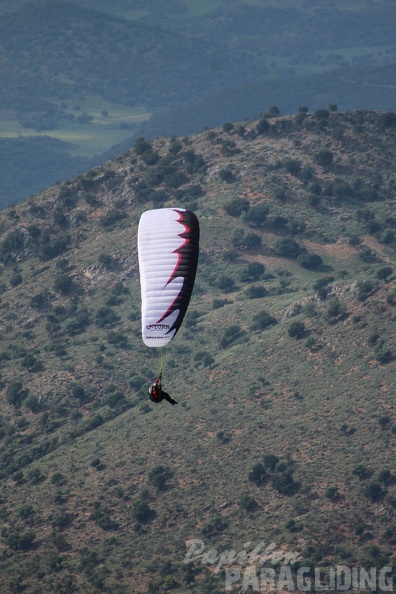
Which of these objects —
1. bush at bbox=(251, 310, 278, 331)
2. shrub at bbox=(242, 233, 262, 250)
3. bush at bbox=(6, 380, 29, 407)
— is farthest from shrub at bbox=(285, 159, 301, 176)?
bush at bbox=(6, 380, 29, 407)

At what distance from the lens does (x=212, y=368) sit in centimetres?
13262

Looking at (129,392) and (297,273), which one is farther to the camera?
(297,273)

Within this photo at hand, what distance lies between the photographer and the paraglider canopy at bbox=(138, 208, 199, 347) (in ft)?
228

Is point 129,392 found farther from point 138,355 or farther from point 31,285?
point 31,285

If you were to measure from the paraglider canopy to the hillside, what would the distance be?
30.6 metres

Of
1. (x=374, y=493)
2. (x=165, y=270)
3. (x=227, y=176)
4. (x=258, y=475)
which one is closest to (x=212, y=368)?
(x=258, y=475)

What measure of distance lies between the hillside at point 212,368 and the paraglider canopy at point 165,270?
3056cm

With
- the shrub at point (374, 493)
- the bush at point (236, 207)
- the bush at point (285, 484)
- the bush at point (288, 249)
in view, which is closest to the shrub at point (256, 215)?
the bush at point (236, 207)

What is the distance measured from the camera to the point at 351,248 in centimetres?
16388

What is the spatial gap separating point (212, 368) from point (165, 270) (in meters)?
60.8

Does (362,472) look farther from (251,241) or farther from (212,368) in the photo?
(251,241)

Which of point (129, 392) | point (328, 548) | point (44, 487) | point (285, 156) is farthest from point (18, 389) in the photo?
point (285, 156)

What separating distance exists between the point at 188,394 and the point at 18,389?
19970mm

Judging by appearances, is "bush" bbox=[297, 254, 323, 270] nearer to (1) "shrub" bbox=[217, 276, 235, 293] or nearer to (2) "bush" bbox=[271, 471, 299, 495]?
(1) "shrub" bbox=[217, 276, 235, 293]
